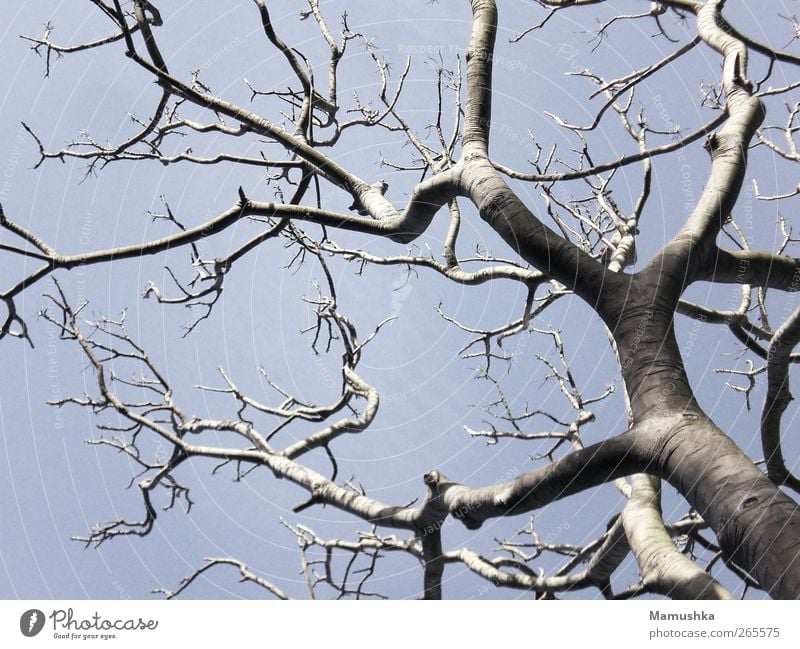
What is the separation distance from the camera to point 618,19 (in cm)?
578

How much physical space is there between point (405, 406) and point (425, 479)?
3.46m

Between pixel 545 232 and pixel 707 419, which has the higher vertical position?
pixel 545 232

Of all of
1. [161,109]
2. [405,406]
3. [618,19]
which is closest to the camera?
[161,109]

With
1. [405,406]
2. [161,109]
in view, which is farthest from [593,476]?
[405,406]

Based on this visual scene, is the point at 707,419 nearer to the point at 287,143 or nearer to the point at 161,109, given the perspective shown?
the point at 287,143

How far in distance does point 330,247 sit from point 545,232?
3532mm

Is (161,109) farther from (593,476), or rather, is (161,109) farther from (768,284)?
(768,284)

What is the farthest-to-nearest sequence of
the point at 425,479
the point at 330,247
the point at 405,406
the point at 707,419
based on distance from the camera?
the point at 405,406 → the point at 330,247 → the point at 425,479 → the point at 707,419
